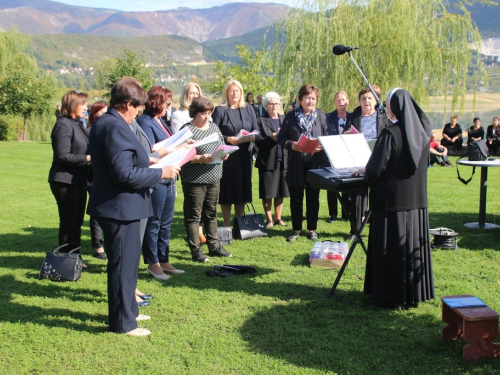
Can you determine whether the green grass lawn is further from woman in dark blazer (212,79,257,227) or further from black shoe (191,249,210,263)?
woman in dark blazer (212,79,257,227)

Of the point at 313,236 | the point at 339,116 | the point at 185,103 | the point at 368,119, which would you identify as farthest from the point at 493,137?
the point at 185,103

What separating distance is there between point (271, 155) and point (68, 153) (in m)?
3.41

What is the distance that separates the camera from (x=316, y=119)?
791 centimetres

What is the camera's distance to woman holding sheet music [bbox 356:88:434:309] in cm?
478

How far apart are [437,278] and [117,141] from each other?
3.87 m

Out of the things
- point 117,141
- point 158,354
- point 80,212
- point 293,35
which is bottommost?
point 158,354

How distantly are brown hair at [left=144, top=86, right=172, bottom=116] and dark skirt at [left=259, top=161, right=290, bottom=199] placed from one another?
9.92 feet

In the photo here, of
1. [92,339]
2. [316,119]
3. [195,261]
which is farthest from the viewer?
[316,119]

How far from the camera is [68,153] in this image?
6195 millimetres

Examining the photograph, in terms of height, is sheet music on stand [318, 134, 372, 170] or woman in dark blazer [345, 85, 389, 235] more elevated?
woman in dark blazer [345, 85, 389, 235]

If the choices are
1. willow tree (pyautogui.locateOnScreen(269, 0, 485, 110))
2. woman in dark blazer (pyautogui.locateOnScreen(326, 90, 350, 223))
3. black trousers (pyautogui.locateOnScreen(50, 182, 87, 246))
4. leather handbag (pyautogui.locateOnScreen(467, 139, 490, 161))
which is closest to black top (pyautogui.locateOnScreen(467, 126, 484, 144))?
willow tree (pyautogui.locateOnScreen(269, 0, 485, 110))

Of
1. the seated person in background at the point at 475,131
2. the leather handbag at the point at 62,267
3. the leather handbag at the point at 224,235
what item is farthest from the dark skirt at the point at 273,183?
the seated person in background at the point at 475,131

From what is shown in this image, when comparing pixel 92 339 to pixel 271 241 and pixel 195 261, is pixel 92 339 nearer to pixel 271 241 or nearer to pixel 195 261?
pixel 195 261

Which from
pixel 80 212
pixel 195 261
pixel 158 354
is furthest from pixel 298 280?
pixel 80 212
